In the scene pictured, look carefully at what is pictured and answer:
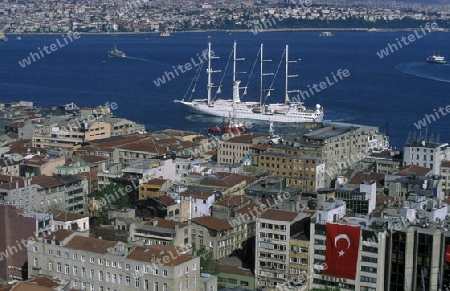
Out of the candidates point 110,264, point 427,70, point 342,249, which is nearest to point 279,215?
point 342,249

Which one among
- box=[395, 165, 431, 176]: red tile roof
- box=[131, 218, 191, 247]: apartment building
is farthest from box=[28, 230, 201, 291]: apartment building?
box=[395, 165, 431, 176]: red tile roof

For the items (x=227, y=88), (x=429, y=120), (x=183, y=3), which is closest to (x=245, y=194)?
(x=429, y=120)

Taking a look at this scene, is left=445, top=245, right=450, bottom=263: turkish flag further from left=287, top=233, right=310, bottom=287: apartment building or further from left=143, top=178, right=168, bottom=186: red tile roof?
left=143, top=178, right=168, bottom=186: red tile roof

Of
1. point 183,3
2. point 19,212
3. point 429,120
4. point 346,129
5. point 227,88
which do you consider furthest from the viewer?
point 183,3

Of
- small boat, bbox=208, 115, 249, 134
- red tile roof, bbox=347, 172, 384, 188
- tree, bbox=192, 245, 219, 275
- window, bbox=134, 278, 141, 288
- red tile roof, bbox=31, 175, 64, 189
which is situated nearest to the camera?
window, bbox=134, 278, 141, 288

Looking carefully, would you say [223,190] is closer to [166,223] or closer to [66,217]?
[166,223]

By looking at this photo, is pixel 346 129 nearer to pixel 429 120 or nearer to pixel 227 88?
pixel 429 120
